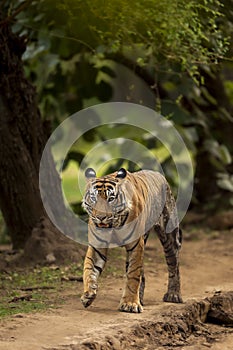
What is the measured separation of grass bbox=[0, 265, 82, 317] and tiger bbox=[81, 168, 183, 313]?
1.79ft

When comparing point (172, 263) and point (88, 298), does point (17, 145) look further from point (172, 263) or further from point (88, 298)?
point (88, 298)

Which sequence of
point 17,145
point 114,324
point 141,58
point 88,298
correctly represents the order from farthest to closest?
point 141,58
point 17,145
point 88,298
point 114,324

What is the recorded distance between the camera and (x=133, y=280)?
5.66 metres

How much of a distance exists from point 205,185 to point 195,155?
1.83 ft

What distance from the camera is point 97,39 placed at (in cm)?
864

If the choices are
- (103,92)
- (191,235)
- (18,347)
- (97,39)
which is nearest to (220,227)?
(191,235)

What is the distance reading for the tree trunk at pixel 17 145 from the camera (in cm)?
788

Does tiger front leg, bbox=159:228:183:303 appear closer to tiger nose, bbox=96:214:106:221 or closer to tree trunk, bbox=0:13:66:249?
tiger nose, bbox=96:214:106:221

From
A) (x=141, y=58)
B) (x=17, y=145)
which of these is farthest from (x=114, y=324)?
(x=141, y=58)

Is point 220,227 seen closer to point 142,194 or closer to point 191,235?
point 191,235

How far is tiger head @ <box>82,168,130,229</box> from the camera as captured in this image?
534 centimetres

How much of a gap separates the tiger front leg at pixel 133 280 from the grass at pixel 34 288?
565 millimetres

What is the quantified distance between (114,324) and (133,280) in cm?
43

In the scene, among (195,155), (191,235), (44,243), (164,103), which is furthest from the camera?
(195,155)
